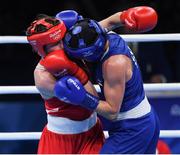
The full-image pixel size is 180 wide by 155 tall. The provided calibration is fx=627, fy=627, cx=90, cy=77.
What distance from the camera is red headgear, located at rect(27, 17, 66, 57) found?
8.03ft

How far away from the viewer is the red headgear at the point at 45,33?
96.3 inches

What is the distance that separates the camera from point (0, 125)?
360 cm

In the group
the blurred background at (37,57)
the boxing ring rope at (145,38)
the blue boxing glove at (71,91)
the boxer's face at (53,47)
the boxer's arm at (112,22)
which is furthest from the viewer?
the blurred background at (37,57)

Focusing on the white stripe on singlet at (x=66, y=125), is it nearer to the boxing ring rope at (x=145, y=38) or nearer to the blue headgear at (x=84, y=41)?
the blue headgear at (x=84, y=41)

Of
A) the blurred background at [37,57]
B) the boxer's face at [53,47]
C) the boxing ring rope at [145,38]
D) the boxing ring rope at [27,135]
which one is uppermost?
the boxer's face at [53,47]

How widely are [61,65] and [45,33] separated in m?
0.15

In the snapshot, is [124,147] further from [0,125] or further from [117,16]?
[0,125]

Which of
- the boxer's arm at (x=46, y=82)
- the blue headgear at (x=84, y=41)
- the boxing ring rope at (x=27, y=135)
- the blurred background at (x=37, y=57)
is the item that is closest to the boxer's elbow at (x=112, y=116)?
the boxer's arm at (x=46, y=82)

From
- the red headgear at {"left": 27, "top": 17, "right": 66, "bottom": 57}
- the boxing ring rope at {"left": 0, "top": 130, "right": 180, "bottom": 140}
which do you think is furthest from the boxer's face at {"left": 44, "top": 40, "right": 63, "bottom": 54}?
the boxing ring rope at {"left": 0, "top": 130, "right": 180, "bottom": 140}

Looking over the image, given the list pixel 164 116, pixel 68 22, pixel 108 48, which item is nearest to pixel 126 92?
pixel 108 48

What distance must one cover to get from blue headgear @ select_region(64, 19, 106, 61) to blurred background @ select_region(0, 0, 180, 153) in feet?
2.79

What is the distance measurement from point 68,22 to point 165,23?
6.28 feet

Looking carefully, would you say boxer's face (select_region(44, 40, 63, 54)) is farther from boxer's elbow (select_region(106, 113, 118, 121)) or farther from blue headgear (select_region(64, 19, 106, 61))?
boxer's elbow (select_region(106, 113, 118, 121))

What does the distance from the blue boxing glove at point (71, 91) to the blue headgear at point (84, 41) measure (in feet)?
0.35
